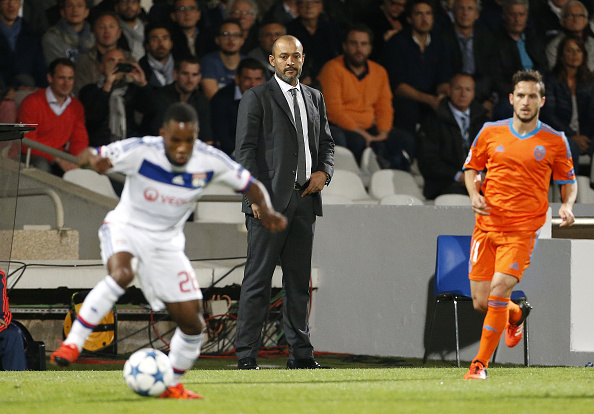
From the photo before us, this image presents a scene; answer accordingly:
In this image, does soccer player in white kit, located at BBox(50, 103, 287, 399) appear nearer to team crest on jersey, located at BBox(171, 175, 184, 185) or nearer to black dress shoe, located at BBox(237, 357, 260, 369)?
team crest on jersey, located at BBox(171, 175, 184, 185)

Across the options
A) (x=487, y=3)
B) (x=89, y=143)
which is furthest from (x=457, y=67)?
(x=89, y=143)

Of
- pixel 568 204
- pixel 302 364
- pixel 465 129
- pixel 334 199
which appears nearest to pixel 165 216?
pixel 302 364

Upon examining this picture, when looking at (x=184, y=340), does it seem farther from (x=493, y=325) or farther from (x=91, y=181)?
(x=91, y=181)

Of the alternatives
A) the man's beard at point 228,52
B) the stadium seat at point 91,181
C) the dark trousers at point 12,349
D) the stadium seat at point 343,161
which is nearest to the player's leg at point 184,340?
the dark trousers at point 12,349

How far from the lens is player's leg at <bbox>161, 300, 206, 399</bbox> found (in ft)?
15.0

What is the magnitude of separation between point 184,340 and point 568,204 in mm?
2877

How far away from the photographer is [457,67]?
11.6m

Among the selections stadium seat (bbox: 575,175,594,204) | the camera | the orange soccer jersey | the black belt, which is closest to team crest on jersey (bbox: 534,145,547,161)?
the orange soccer jersey

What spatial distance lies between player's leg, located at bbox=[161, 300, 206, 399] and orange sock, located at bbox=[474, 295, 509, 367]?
2093 millimetres

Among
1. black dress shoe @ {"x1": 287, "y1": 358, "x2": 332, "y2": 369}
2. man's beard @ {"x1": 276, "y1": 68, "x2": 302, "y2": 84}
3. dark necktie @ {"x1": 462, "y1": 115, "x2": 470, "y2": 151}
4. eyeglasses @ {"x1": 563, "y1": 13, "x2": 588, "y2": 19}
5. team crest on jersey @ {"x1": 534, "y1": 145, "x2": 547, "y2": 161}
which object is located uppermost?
eyeglasses @ {"x1": 563, "y1": 13, "x2": 588, "y2": 19}

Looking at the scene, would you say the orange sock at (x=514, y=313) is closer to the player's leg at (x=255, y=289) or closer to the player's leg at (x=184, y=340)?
the player's leg at (x=255, y=289)

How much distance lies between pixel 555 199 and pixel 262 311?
5607mm

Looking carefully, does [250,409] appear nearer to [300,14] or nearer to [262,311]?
[262,311]

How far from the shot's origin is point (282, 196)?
6.48 m
